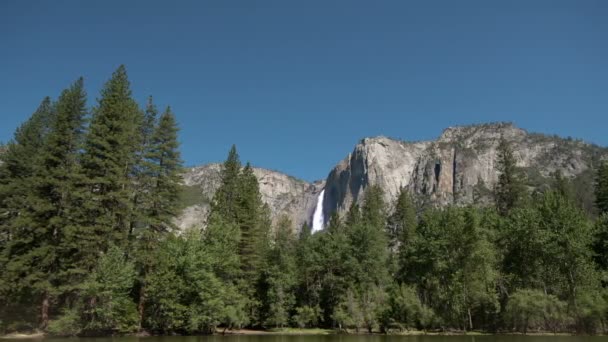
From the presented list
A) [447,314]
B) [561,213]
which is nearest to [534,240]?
[561,213]

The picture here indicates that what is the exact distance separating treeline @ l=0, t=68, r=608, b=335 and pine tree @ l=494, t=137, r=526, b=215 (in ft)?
36.7

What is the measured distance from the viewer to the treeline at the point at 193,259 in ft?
96.2

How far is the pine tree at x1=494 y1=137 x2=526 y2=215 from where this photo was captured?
55.0 meters

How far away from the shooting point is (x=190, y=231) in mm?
34969

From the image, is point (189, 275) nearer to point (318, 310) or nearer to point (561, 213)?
point (318, 310)

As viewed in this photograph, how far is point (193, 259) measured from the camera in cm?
3259

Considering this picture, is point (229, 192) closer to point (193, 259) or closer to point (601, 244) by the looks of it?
point (193, 259)

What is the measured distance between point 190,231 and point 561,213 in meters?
32.6

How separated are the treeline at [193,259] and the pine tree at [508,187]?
11.2m

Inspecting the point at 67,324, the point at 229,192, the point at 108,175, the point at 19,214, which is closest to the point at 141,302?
the point at 67,324

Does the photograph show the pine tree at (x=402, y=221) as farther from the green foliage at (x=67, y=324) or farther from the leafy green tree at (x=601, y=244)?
the green foliage at (x=67, y=324)

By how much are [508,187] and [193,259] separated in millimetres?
42557

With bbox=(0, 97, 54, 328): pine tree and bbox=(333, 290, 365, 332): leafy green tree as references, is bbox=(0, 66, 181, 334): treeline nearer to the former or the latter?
bbox=(0, 97, 54, 328): pine tree

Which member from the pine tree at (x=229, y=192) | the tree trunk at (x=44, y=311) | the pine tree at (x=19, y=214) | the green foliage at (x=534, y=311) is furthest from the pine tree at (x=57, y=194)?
the green foliage at (x=534, y=311)
